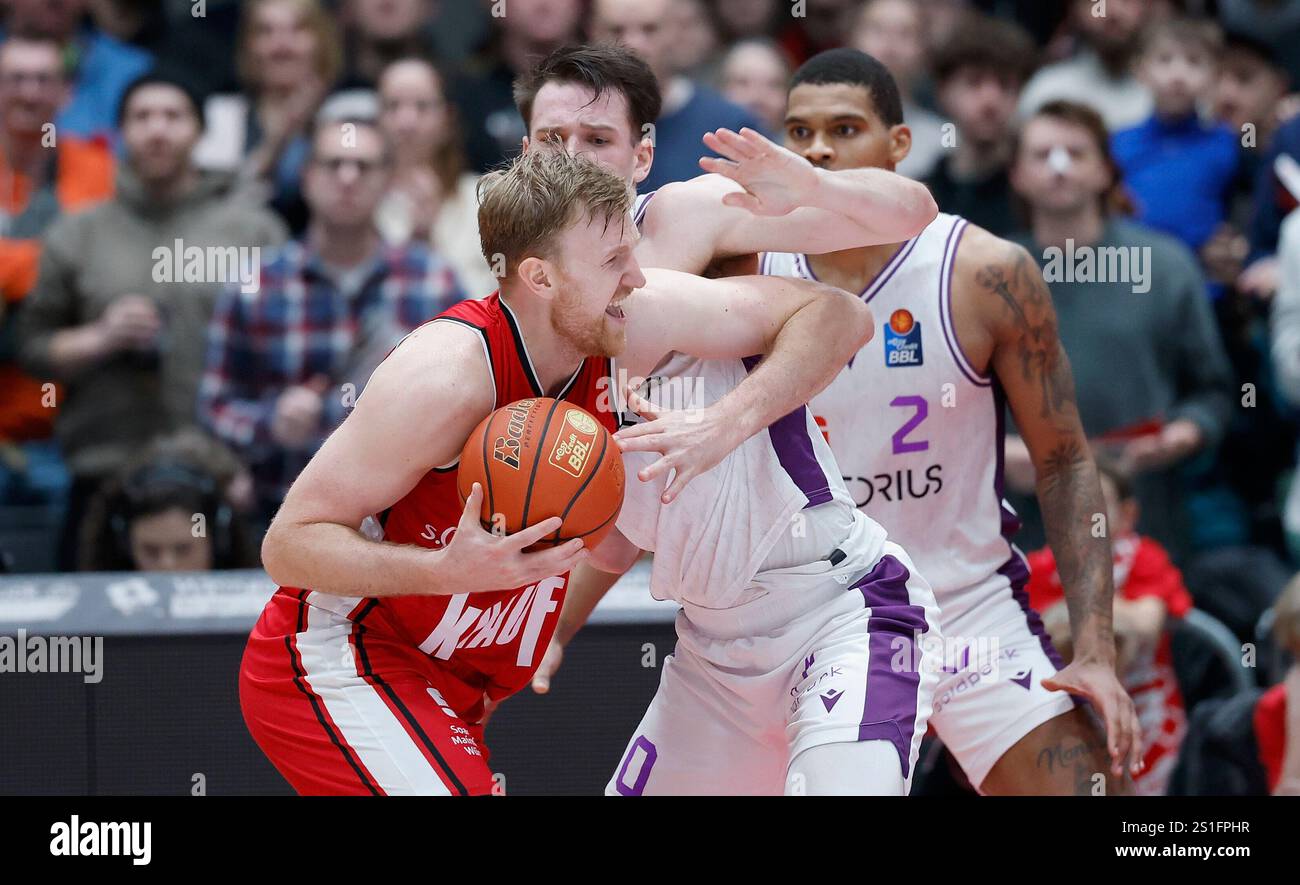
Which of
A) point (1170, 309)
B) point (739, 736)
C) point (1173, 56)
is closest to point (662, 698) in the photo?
point (739, 736)

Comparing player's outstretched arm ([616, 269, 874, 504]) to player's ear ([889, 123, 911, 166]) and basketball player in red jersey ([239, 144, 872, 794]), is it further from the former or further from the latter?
player's ear ([889, 123, 911, 166])

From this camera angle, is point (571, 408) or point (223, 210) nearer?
point (571, 408)

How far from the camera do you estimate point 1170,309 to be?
22.2 ft

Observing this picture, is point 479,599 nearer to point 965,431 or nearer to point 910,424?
point 910,424

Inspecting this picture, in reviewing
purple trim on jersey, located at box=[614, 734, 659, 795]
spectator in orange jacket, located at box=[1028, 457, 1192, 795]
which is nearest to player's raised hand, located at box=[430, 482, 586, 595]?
purple trim on jersey, located at box=[614, 734, 659, 795]

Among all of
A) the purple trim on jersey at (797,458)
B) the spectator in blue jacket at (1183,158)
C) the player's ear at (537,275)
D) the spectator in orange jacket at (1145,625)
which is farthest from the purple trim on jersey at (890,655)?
the spectator in blue jacket at (1183,158)

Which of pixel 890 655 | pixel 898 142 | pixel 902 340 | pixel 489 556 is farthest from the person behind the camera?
pixel 898 142

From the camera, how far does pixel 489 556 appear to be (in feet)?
11.4

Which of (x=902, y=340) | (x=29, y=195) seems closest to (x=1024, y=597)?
(x=902, y=340)

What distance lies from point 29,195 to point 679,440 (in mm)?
4816

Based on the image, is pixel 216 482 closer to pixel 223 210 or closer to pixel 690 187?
pixel 223 210

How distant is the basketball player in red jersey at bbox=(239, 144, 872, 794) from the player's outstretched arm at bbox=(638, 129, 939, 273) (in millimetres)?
154

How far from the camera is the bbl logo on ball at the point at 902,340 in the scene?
479 centimetres

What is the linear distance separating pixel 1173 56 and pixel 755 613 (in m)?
4.50
